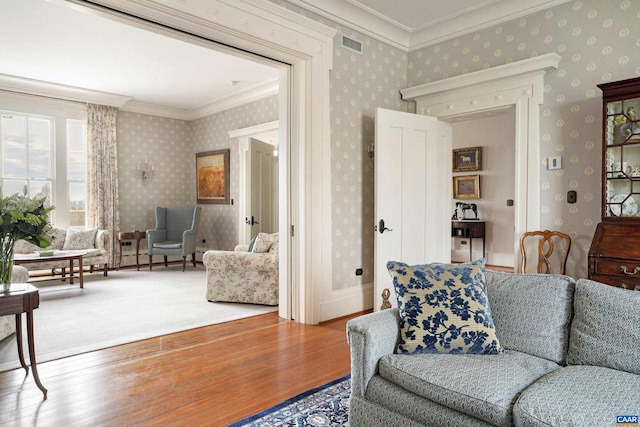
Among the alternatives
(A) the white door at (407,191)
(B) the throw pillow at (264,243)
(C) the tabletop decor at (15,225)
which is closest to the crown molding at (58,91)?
(B) the throw pillow at (264,243)

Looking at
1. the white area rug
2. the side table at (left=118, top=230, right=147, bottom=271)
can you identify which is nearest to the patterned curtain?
the side table at (left=118, top=230, right=147, bottom=271)

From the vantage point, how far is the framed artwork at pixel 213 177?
25.2 ft

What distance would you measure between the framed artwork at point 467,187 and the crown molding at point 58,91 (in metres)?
6.18

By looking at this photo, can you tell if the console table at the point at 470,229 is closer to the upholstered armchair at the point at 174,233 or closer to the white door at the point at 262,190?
the white door at the point at 262,190

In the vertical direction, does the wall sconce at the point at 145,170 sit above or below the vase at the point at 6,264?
above

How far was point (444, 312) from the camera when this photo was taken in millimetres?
1957

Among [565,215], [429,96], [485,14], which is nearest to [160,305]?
[429,96]

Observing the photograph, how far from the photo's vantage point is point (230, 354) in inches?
124

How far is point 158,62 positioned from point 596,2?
486 centimetres

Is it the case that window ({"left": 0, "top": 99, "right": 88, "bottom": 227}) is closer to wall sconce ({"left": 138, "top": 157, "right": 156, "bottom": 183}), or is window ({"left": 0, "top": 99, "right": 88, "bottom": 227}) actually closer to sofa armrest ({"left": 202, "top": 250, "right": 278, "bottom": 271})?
wall sconce ({"left": 138, "top": 157, "right": 156, "bottom": 183})

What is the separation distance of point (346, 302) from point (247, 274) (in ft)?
3.93

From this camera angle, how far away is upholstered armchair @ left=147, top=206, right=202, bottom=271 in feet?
23.6

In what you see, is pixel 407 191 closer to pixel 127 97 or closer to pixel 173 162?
pixel 127 97

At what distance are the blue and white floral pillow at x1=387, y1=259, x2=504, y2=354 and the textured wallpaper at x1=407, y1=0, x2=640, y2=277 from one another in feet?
6.80
